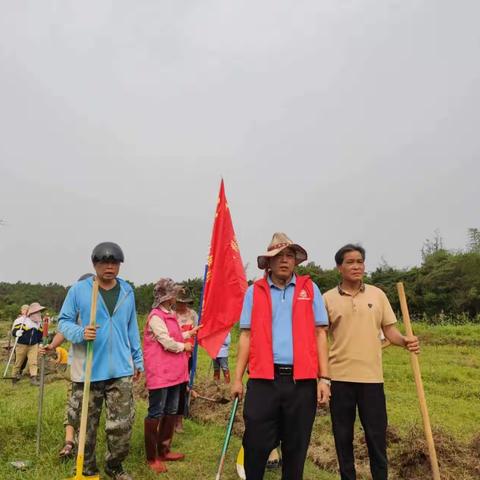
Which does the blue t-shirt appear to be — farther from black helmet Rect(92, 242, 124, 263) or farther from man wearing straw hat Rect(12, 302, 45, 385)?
man wearing straw hat Rect(12, 302, 45, 385)

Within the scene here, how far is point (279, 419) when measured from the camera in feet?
10.5

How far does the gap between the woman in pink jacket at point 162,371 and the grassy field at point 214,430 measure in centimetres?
23

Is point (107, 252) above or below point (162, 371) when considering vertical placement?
above

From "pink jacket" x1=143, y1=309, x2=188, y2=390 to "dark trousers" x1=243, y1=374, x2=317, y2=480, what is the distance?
1606mm

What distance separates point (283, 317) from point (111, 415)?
178cm

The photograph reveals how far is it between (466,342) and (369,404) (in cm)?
1302

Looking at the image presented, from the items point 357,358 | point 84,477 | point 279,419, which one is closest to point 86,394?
point 84,477

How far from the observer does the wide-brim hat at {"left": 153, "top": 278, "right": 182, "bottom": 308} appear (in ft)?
15.6

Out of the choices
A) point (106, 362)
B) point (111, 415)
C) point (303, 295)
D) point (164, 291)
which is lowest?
point (111, 415)

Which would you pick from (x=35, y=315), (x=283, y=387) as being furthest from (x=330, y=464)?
(x=35, y=315)

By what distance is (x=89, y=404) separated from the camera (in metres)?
3.86

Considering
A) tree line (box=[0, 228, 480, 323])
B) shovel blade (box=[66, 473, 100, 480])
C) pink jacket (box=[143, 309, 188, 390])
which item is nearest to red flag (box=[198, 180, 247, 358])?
pink jacket (box=[143, 309, 188, 390])

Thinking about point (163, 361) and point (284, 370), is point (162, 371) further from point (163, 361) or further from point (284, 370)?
point (284, 370)

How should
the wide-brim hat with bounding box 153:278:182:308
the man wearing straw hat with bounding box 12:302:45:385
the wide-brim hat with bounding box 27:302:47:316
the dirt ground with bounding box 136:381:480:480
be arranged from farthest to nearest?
the wide-brim hat with bounding box 27:302:47:316 < the man wearing straw hat with bounding box 12:302:45:385 < the wide-brim hat with bounding box 153:278:182:308 < the dirt ground with bounding box 136:381:480:480
